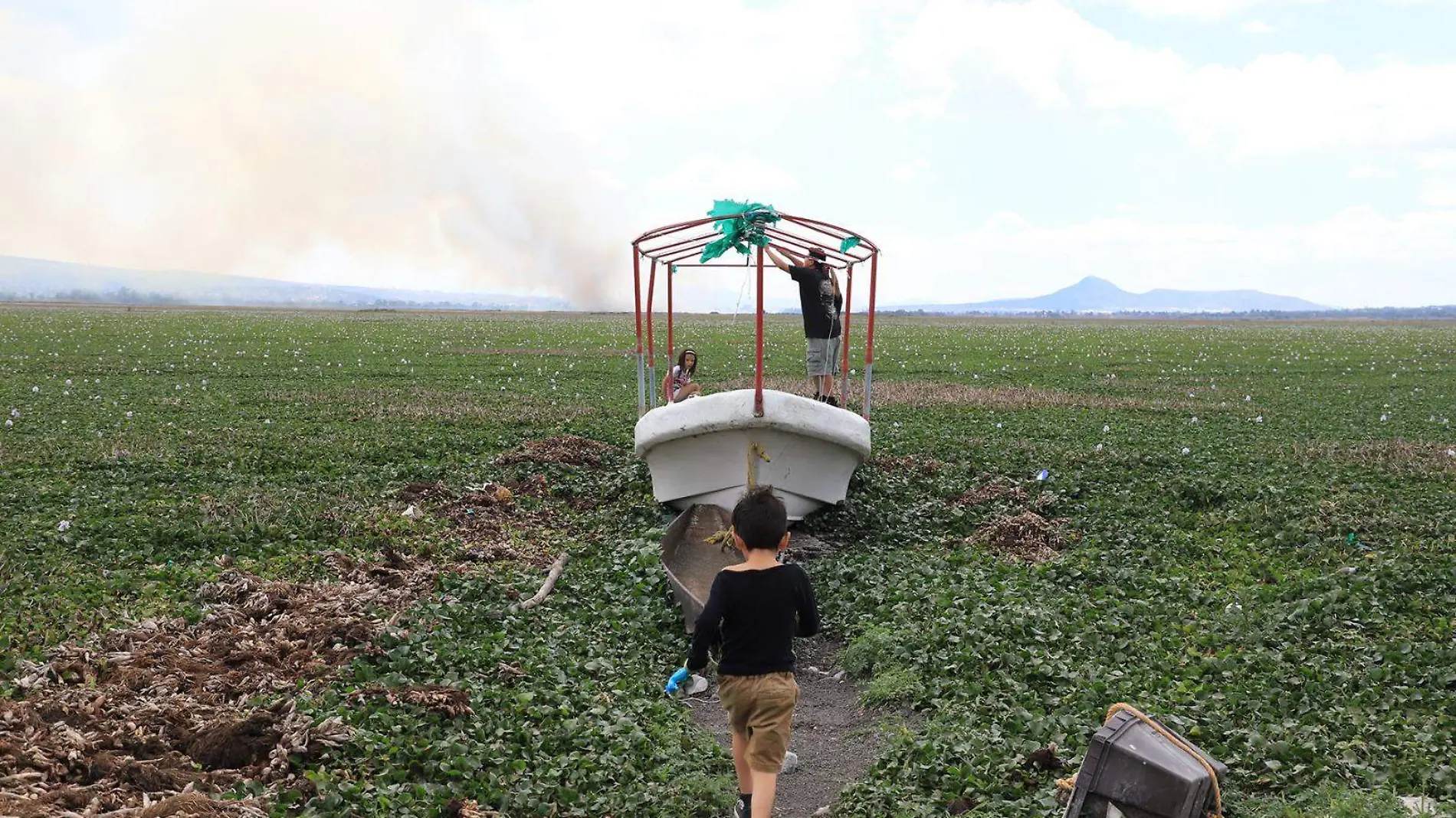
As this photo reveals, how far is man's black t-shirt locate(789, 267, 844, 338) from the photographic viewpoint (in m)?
12.6

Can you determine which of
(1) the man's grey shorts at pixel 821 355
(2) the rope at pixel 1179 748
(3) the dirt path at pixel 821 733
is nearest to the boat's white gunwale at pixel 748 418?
(1) the man's grey shorts at pixel 821 355

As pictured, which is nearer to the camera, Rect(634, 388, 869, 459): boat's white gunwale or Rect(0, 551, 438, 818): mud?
Rect(0, 551, 438, 818): mud

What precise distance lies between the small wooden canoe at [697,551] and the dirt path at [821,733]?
1352 millimetres

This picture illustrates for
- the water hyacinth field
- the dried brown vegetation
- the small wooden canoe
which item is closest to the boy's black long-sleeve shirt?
the water hyacinth field

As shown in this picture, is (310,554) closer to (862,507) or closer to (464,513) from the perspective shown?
(464,513)

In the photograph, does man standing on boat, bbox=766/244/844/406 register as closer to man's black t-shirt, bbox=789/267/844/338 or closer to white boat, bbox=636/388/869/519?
man's black t-shirt, bbox=789/267/844/338

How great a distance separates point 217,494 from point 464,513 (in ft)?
8.86

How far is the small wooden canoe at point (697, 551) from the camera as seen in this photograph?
9.93 metres

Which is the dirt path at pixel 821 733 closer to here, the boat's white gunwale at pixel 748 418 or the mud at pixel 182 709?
the mud at pixel 182 709

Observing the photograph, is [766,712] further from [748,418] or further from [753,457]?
[753,457]

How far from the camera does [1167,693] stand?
6.54 metres

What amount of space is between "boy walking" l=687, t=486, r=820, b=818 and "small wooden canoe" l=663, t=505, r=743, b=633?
3.75 m

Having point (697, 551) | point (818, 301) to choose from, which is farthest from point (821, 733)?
point (818, 301)

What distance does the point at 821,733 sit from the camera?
7.14 m
